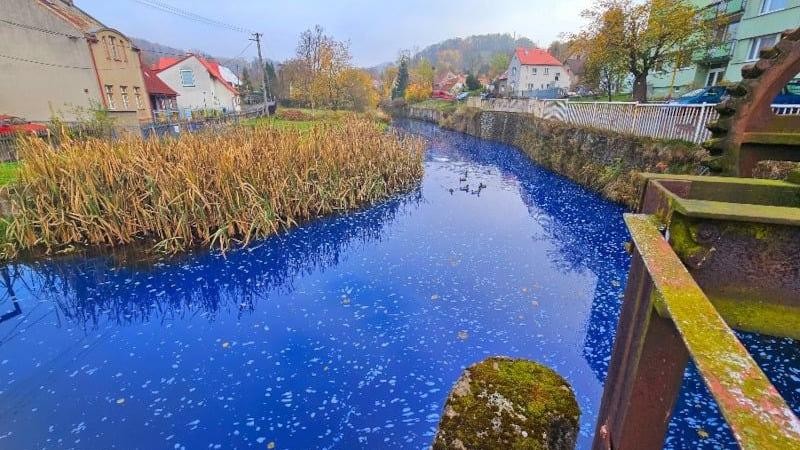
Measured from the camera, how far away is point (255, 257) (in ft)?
24.8

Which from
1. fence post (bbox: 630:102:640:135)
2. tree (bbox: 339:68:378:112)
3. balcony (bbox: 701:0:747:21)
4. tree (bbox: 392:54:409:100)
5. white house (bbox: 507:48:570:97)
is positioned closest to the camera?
fence post (bbox: 630:102:640:135)

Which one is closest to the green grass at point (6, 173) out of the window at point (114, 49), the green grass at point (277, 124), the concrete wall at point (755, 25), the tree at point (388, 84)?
the green grass at point (277, 124)

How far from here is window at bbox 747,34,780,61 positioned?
21109 mm

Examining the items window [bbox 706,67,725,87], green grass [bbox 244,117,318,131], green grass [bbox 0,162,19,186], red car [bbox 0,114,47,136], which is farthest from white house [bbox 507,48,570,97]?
green grass [bbox 0,162,19,186]

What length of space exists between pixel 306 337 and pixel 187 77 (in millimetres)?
43318

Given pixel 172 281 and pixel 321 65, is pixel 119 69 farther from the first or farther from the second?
pixel 172 281

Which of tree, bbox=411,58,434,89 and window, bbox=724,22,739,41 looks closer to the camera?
window, bbox=724,22,739,41

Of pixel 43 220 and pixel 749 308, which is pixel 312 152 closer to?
pixel 43 220

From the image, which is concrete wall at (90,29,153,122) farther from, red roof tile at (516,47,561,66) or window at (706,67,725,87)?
red roof tile at (516,47,561,66)

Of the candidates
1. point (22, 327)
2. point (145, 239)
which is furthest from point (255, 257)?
point (22, 327)

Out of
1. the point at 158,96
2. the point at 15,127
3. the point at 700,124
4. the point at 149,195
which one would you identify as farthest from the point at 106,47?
the point at 700,124

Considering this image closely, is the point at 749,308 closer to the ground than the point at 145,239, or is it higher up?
higher up

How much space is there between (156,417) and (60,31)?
2597cm

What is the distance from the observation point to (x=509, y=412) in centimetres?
109
